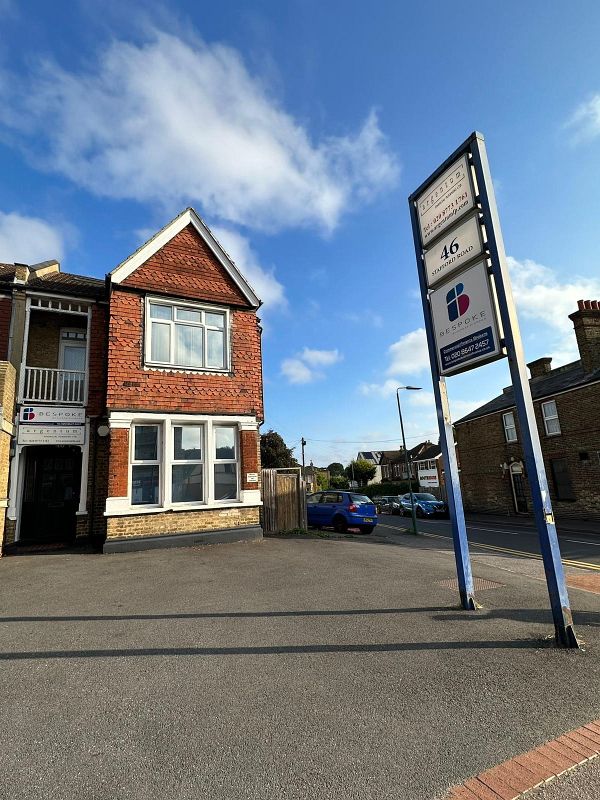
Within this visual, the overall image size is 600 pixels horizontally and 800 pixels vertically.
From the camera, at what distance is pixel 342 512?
16.2m

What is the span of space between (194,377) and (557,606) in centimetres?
929

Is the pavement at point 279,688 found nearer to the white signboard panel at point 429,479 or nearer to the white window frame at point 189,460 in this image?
the white window frame at point 189,460

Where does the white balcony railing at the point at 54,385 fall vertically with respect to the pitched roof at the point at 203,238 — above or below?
below

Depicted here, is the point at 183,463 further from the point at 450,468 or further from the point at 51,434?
the point at 450,468

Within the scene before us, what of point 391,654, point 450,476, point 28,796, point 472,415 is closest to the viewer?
point 28,796

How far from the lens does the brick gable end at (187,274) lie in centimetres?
1112

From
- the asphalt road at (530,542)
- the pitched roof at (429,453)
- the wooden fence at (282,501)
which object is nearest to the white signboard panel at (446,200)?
the asphalt road at (530,542)

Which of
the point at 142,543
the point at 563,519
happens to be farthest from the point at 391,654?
the point at 563,519

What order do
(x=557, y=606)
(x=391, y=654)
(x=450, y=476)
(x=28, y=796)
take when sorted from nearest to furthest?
1. (x=28, y=796)
2. (x=391, y=654)
3. (x=557, y=606)
4. (x=450, y=476)

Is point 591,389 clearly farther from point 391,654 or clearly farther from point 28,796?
point 28,796

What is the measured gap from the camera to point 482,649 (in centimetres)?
399

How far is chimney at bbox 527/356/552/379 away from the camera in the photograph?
2759 centimetres

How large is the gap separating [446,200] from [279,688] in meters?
6.29

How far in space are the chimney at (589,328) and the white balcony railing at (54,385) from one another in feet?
78.2
